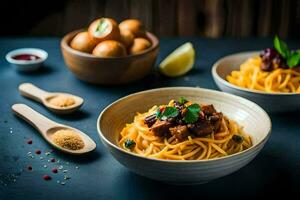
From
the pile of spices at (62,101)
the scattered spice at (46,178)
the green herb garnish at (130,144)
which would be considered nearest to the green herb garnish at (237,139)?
the green herb garnish at (130,144)

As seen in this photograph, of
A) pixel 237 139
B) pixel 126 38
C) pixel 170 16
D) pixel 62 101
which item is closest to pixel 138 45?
pixel 126 38

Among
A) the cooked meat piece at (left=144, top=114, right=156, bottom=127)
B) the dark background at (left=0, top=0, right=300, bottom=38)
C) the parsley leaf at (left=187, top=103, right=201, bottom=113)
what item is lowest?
the dark background at (left=0, top=0, right=300, bottom=38)

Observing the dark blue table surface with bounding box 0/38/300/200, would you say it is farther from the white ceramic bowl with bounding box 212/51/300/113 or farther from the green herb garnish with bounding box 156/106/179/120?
the green herb garnish with bounding box 156/106/179/120

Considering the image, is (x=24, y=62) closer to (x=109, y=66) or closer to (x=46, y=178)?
(x=109, y=66)

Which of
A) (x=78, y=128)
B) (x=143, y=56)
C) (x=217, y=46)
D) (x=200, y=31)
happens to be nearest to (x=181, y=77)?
(x=143, y=56)

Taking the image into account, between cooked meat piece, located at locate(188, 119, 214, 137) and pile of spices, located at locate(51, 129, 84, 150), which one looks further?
pile of spices, located at locate(51, 129, 84, 150)

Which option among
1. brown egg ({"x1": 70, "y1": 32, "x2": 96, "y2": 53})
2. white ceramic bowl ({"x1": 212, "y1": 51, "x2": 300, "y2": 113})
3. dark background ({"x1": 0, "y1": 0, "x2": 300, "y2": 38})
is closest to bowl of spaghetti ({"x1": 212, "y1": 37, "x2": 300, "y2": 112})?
white ceramic bowl ({"x1": 212, "y1": 51, "x2": 300, "y2": 113})
